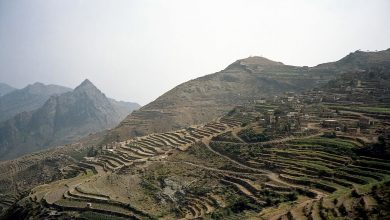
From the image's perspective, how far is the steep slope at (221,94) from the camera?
16188 cm

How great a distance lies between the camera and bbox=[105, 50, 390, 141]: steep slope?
531 feet

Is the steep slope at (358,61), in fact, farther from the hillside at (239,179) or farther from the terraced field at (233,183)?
the terraced field at (233,183)

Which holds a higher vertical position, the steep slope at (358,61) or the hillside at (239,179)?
the steep slope at (358,61)

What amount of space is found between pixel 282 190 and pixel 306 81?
4933 inches

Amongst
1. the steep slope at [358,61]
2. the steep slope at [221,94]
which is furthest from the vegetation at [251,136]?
the steep slope at [358,61]

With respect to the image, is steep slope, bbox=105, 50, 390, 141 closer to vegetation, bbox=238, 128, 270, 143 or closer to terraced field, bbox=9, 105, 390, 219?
vegetation, bbox=238, 128, 270, 143

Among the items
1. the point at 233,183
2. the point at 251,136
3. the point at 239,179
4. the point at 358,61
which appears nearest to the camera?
the point at 233,183

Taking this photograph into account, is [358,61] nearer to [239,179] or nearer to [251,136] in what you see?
[251,136]

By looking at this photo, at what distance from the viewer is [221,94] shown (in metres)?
188

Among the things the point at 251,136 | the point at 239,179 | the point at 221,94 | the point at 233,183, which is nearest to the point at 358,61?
the point at 221,94

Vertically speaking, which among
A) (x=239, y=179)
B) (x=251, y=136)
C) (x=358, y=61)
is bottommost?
(x=239, y=179)

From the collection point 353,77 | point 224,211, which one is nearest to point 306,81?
point 353,77

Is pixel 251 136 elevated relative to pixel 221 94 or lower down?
lower down

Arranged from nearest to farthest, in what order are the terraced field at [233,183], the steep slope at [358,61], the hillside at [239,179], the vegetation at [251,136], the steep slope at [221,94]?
the terraced field at [233,183] → the hillside at [239,179] → the vegetation at [251,136] → the steep slope at [221,94] → the steep slope at [358,61]
